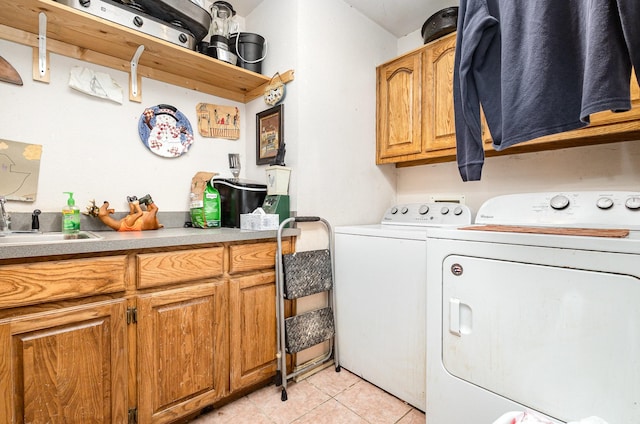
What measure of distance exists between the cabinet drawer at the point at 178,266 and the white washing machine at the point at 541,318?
3.34 feet

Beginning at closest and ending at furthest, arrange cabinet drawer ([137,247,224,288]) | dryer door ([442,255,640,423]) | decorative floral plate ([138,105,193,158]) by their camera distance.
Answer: dryer door ([442,255,640,423]), cabinet drawer ([137,247,224,288]), decorative floral plate ([138,105,193,158])

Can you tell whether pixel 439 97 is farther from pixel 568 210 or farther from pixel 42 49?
pixel 42 49

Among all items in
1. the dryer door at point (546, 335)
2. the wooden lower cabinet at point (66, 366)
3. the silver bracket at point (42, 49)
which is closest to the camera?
the dryer door at point (546, 335)

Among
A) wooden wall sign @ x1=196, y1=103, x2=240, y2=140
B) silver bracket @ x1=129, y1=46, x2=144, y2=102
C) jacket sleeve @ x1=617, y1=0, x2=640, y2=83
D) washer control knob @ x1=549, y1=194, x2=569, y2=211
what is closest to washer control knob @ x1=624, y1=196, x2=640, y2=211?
washer control knob @ x1=549, y1=194, x2=569, y2=211

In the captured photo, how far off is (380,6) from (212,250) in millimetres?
1980

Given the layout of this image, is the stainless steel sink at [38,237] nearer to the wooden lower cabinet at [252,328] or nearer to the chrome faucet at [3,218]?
the chrome faucet at [3,218]

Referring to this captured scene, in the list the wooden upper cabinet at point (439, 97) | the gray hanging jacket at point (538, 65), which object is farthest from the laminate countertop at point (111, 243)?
the wooden upper cabinet at point (439, 97)

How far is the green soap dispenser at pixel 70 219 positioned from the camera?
1.49 meters

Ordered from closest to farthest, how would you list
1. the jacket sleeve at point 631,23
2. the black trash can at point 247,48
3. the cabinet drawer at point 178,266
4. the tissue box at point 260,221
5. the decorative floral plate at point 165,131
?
the jacket sleeve at point 631,23 < the cabinet drawer at point 178,266 < the tissue box at point 260,221 < the decorative floral plate at point 165,131 < the black trash can at point 247,48

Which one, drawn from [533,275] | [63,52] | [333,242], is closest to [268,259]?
[333,242]

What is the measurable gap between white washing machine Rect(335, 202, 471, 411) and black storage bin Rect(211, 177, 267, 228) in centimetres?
56

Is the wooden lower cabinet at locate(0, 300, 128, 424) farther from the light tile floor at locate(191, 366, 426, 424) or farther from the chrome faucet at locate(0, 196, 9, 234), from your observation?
the chrome faucet at locate(0, 196, 9, 234)

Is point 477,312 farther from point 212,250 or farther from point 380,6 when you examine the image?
point 380,6

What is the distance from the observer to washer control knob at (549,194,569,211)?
4.85ft
